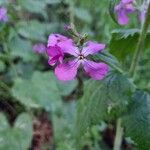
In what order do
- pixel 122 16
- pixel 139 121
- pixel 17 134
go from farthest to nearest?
pixel 17 134 < pixel 122 16 < pixel 139 121

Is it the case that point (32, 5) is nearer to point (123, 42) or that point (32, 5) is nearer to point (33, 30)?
point (33, 30)

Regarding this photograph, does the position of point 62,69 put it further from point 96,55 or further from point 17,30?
point 17,30

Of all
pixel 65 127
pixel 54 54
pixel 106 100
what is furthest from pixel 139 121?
pixel 65 127

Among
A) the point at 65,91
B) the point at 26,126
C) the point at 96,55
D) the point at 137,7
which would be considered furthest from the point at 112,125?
the point at 96,55

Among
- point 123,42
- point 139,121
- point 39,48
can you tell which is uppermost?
point 123,42

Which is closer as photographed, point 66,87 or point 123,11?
point 123,11

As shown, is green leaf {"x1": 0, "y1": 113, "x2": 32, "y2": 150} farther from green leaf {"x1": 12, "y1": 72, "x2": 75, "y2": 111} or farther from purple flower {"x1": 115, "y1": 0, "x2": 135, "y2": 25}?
purple flower {"x1": 115, "y1": 0, "x2": 135, "y2": 25}
